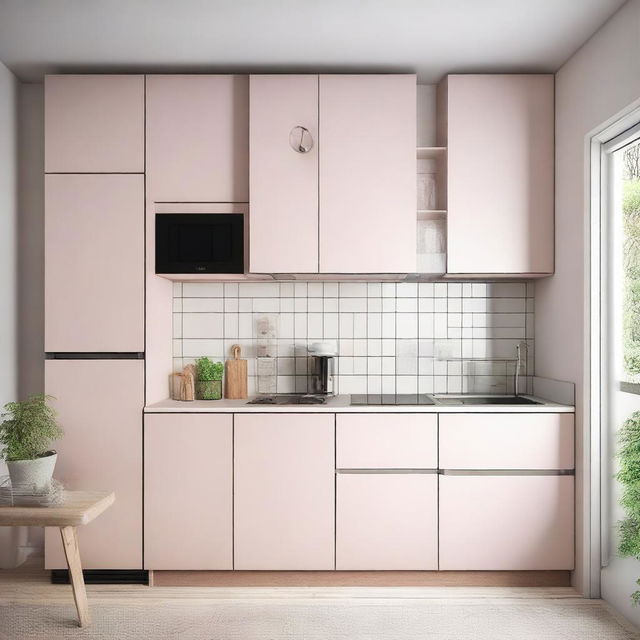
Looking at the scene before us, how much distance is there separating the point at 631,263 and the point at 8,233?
3.05 metres

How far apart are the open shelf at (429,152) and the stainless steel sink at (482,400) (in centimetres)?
131

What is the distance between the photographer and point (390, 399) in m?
3.23

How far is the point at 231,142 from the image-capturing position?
3.11 metres

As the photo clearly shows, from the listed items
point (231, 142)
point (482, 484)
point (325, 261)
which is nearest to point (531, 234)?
point (325, 261)

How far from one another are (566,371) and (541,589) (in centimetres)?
107

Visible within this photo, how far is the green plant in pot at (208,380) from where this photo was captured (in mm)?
3312

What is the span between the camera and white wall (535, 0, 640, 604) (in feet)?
8.15

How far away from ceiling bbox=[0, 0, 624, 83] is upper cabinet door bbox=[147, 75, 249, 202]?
0.35 feet

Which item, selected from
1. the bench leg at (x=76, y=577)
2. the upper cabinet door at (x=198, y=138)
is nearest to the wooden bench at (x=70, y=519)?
the bench leg at (x=76, y=577)

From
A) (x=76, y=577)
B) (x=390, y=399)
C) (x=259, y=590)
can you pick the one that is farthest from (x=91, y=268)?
(x=259, y=590)

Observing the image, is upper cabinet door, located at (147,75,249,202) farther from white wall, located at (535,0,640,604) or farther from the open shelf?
white wall, located at (535,0,640,604)

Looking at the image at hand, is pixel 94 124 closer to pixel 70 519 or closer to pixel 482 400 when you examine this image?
pixel 70 519

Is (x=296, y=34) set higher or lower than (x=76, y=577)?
higher

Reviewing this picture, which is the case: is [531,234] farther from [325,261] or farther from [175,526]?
[175,526]
